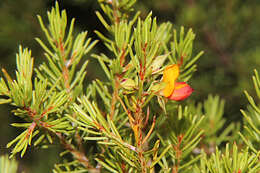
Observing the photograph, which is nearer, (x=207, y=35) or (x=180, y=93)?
(x=180, y=93)

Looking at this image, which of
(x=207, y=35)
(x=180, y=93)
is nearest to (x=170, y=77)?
(x=180, y=93)

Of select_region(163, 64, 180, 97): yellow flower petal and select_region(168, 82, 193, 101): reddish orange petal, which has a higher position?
select_region(163, 64, 180, 97): yellow flower petal

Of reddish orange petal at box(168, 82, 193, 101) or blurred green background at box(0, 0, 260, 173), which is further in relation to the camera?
blurred green background at box(0, 0, 260, 173)

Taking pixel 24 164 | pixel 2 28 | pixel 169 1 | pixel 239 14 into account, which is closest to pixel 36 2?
pixel 2 28

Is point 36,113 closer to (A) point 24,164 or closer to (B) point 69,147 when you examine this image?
(B) point 69,147

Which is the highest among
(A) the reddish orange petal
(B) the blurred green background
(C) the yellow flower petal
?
(B) the blurred green background

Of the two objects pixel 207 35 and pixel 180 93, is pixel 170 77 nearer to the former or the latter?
pixel 180 93

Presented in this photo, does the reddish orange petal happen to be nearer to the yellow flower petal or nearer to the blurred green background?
the yellow flower petal

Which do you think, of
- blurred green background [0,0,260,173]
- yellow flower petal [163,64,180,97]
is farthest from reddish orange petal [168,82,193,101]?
A: blurred green background [0,0,260,173]

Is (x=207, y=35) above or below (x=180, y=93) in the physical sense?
above
